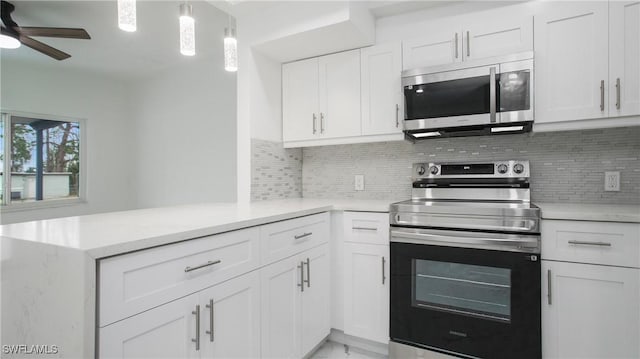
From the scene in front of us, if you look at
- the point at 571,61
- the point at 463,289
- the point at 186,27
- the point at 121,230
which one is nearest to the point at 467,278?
the point at 463,289

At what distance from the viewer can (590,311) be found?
1.59 metres

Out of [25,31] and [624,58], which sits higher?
[25,31]

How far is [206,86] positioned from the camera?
14.7 feet

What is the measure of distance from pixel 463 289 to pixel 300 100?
5.85 ft

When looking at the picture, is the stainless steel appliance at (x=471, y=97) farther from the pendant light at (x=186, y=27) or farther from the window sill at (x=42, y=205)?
the window sill at (x=42, y=205)

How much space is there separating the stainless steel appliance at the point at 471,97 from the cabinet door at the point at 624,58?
389 mm

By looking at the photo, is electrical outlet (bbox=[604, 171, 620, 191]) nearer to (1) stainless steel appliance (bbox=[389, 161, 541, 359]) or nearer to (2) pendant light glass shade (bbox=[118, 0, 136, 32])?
(1) stainless steel appliance (bbox=[389, 161, 541, 359])

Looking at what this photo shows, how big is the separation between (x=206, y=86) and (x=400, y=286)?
3.76 meters

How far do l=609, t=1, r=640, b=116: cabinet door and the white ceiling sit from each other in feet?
8.81

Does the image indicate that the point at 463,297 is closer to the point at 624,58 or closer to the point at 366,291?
the point at 366,291

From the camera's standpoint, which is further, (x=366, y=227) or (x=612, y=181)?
(x=366, y=227)

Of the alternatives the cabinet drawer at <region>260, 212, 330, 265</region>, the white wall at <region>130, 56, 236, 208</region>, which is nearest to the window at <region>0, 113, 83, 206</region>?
the white wall at <region>130, 56, 236, 208</region>

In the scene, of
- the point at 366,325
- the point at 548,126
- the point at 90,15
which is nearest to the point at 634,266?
the point at 548,126

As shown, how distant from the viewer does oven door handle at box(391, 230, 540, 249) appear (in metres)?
1.65
